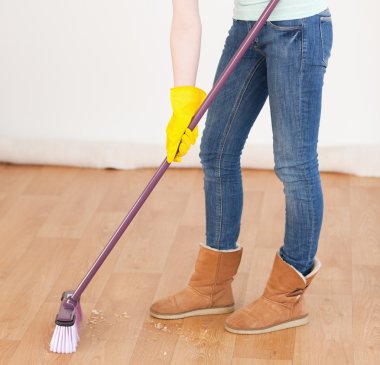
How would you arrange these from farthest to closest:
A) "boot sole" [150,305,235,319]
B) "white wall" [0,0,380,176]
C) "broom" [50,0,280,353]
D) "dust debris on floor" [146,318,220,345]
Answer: "white wall" [0,0,380,176], "boot sole" [150,305,235,319], "dust debris on floor" [146,318,220,345], "broom" [50,0,280,353]

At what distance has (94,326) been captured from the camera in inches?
92.8

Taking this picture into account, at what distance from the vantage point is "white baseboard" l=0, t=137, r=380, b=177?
3377mm

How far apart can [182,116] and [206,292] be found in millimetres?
514

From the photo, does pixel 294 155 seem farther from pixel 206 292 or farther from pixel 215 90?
pixel 206 292

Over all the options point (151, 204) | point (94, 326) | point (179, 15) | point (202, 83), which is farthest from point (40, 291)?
point (202, 83)

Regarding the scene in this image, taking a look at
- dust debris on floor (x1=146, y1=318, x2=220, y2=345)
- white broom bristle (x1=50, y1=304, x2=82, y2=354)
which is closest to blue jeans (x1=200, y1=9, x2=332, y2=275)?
dust debris on floor (x1=146, y1=318, x2=220, y2=345)

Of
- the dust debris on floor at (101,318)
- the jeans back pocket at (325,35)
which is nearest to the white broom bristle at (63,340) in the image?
the dust debris on floor at (101,318)

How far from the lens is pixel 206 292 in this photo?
240 centimetres

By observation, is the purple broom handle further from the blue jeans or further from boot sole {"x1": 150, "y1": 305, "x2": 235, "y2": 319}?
boot sole {"x1": 150, "y1": 305, "x2": 235, "y2": 319}

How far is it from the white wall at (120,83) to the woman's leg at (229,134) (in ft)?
3.60

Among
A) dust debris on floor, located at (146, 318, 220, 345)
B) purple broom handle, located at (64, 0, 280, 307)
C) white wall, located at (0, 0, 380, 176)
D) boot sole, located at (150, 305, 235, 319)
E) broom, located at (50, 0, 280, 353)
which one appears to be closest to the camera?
purple broom handle, located at (64, 0, 280, 307)

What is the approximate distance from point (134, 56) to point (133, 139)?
0.32m

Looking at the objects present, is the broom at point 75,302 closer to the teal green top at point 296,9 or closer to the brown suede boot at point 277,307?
the teal green top at point 296,9

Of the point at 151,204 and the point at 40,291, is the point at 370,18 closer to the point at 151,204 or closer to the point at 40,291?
the point at 151,204
